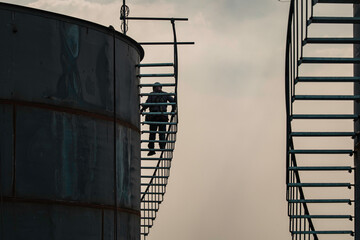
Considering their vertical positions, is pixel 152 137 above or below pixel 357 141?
above

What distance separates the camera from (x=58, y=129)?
53.0ft

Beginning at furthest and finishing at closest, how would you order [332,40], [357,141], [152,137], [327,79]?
[152,137]
[357,141]
[327,79]
[332,40]

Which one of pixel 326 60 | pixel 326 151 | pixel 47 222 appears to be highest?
pixel 326 60

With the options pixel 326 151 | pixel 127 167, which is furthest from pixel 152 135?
pixel 326 151

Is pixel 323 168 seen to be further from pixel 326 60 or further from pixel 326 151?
pixel 326 60

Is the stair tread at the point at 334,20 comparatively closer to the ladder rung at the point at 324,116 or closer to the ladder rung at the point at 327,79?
the ladder rung at the point at 327,79

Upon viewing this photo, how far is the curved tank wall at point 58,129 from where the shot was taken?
1561 cm

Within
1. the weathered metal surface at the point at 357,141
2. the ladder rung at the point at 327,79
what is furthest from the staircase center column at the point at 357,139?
the ladder rung at the point at 327,79

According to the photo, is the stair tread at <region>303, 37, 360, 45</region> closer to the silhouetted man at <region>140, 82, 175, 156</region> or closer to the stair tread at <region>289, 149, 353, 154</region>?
the stair tread at <region>289, 149, 353, 154</region>

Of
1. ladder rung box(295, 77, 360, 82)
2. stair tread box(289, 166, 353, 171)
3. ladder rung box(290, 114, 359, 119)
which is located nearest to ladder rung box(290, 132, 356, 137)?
ladder rung box(290, 114, 359, 119)

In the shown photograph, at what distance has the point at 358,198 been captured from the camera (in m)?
17.0

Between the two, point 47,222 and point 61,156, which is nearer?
point 47,222

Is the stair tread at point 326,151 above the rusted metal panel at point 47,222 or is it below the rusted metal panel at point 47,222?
above

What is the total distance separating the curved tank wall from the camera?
51.2 ft
